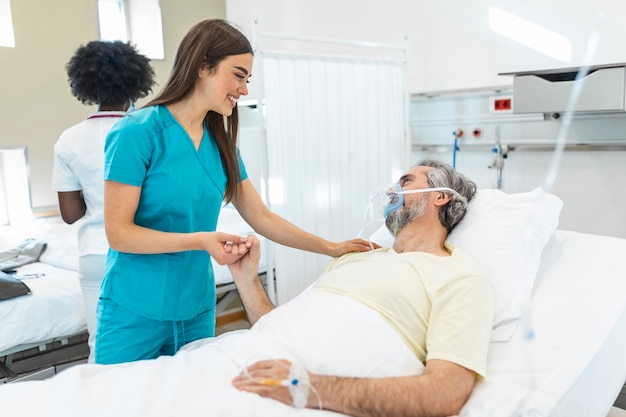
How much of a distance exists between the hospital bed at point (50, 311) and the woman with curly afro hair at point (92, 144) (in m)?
0.25

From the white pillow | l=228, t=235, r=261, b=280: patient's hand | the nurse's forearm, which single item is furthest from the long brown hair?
the white pillow

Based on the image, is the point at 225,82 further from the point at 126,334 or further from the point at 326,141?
the point at 326,141

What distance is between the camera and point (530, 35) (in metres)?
2.50

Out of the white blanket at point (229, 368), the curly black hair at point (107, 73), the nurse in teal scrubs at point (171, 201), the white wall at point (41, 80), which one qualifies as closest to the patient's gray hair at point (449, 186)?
the white blanket at point (229, 368)

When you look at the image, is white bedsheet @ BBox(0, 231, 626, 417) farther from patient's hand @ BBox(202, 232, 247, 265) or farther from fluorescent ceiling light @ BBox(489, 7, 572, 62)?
fluorescent ceiling light @ BBox(489, 7, 572, 62)

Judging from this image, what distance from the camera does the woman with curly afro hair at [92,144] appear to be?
1.87m

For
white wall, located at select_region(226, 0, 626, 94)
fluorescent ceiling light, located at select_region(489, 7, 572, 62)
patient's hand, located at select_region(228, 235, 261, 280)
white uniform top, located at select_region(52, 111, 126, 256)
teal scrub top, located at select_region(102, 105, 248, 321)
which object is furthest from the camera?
fluorescent ceiling light, located at select_region(489, 7, 572, 62)

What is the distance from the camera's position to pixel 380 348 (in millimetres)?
1202

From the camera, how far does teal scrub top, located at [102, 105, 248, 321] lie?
4.30ft

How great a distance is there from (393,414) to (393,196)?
67 cm

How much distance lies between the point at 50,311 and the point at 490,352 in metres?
1.61

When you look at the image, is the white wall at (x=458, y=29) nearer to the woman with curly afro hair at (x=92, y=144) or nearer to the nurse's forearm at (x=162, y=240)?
the woman with curly afro hair at (x=92, y=144)

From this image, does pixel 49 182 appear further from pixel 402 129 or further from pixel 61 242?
pixel 402 129

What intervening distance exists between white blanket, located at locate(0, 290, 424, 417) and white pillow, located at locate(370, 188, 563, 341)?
0.37 meters
